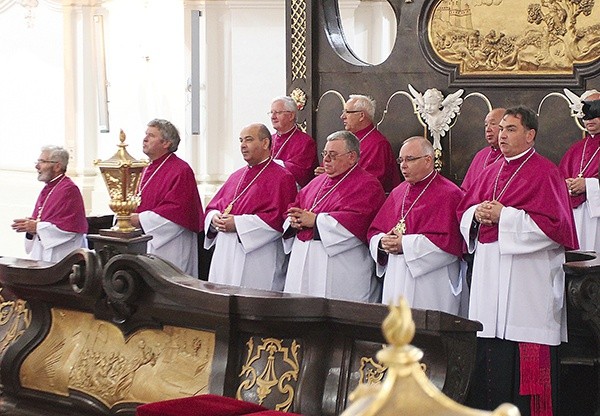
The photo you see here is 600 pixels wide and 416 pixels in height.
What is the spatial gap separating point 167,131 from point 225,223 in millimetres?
1072

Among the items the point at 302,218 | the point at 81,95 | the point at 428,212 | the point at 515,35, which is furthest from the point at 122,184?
the point at 81,95

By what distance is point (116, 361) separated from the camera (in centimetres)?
658

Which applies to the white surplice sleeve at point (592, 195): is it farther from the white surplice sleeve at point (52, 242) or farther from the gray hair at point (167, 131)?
the white surplice sleeve at point (52, 242)

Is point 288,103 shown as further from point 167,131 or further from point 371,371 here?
point 371,371

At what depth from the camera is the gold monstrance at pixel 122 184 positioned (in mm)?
6469

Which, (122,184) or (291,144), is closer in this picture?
(122,184)

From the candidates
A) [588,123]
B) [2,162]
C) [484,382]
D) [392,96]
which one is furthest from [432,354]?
[2,162]

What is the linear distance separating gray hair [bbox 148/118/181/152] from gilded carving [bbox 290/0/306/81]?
1.48m

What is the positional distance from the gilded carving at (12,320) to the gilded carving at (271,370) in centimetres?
162

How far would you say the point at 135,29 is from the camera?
44.1 feet

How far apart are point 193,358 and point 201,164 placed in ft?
20.8

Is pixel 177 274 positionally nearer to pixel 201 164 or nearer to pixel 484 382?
pixel 484 382

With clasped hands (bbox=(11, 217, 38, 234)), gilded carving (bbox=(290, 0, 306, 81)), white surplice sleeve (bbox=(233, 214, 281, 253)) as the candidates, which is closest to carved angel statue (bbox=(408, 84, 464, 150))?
gilded carving (bbox=(290, 0, 306, 81))

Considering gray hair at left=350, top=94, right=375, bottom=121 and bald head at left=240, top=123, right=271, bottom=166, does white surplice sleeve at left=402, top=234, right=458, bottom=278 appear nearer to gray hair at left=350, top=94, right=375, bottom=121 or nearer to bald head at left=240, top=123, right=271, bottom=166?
bald head at left=240, top=123, right=271, bottom=166
